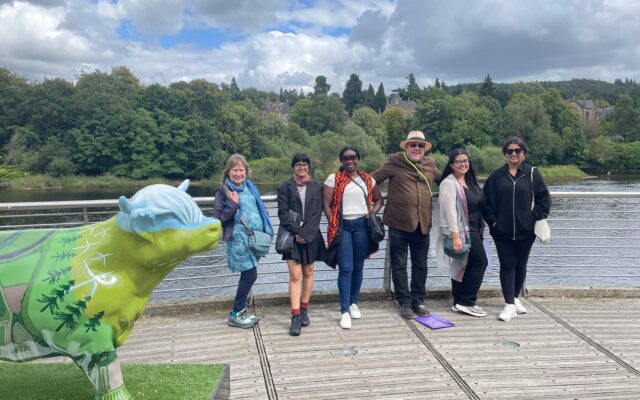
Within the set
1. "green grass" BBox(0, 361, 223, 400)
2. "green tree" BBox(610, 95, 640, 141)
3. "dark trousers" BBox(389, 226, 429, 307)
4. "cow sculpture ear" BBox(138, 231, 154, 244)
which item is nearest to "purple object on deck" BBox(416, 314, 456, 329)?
"dark trousers" BBox(389, 226, 429, 307)

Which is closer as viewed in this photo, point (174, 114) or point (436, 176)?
point (436, 176)

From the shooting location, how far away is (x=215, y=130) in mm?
48188

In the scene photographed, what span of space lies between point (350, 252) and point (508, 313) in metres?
1.54

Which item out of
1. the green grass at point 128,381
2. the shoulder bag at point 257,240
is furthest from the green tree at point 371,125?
the green grass at point 128,381

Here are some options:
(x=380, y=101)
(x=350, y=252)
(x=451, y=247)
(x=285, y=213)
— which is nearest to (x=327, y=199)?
(x=285, y=213)

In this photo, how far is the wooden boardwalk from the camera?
3.06 m

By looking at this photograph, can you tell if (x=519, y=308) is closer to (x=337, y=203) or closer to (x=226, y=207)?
(x=337, y=203)

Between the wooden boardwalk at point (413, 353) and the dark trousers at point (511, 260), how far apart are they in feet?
0.93

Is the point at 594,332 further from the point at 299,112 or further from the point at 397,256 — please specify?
the point at 299,112

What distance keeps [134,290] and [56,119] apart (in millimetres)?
47875

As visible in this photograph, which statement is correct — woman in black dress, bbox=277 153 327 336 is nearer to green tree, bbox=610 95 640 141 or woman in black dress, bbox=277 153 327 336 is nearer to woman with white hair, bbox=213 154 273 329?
woman with white hair, bbox=213 154 273 329

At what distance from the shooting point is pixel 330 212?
404 cm

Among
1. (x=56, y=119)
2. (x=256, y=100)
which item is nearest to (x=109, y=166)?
(x=56, y=119)

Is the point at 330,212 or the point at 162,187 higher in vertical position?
the point at 162,187
